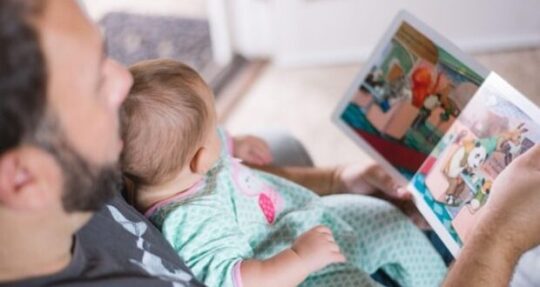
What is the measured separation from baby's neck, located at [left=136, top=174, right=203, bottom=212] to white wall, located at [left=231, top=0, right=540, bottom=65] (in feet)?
5.45

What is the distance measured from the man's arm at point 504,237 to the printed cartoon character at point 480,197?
0.36 ft

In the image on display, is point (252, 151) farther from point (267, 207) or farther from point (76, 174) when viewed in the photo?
point (76, 174)

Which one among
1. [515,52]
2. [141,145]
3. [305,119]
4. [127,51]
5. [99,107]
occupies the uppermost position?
[515,52]

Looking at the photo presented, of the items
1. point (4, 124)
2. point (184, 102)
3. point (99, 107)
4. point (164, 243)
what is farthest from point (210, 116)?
point (4, 124)

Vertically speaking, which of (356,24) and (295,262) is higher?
(356,24)

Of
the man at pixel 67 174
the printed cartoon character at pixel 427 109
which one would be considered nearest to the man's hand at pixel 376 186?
the printed cartoon character at pixel 427 109

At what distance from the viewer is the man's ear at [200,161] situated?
94 cm

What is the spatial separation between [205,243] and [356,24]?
5.93ft

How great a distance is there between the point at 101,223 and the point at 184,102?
209 mm

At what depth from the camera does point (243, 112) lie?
2387 millimetres

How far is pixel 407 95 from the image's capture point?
120cm

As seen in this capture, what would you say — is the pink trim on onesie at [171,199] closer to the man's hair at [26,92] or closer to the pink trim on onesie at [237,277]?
the pink trim on onesie at [237,277]

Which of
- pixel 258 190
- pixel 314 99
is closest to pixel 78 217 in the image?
pixel 258 190

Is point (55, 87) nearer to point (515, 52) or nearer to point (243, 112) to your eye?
point (243, 112)
